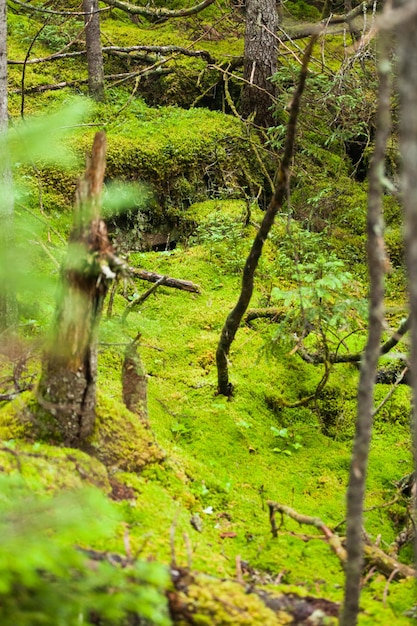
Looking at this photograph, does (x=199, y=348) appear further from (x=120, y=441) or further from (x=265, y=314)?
(x=120, y=441)

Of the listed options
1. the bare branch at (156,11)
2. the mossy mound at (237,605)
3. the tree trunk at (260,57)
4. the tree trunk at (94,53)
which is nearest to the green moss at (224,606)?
the mossy mound at (237,605)

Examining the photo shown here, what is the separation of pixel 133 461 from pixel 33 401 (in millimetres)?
630

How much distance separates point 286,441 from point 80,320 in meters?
2.41

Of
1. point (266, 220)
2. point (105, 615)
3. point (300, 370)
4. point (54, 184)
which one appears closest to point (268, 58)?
point (54, 184)

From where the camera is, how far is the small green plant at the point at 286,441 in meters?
4.36

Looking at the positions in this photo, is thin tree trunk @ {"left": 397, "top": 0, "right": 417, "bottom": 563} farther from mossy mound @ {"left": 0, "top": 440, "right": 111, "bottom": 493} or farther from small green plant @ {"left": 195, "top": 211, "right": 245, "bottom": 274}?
small green plant @ {"left": 195, "top": 211, "right": 245, "bottom": 274}

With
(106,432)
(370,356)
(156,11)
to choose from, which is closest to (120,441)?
(106,432)

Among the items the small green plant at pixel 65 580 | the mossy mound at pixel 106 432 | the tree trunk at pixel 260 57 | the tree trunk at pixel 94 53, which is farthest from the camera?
the tree trunk at pixel 260 57

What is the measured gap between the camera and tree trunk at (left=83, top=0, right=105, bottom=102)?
7473mm

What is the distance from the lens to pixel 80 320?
8.64 feet

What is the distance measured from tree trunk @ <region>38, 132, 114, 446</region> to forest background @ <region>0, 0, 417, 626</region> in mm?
10

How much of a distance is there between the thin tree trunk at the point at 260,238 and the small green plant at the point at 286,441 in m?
0.54

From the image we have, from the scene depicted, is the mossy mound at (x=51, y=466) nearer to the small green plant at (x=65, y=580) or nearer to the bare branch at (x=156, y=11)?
the small green plant at (x=65, y=580)

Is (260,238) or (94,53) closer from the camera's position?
(260,238)
